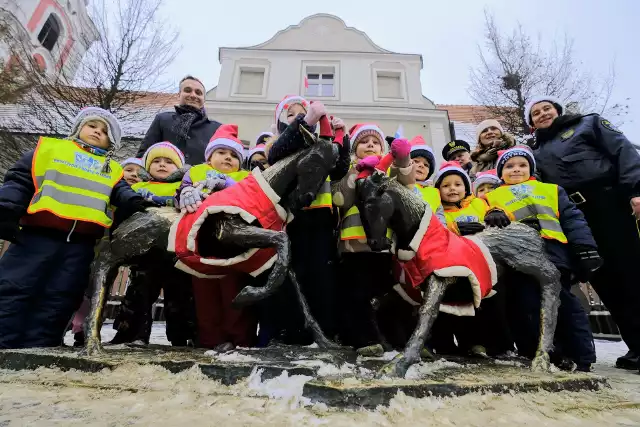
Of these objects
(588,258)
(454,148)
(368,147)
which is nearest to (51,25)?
(454,148)

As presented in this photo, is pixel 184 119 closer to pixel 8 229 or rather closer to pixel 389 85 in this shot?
pixel 8 229

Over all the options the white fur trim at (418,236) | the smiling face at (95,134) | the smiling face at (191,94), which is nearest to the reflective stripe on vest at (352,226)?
the white fur trim at (418,236)

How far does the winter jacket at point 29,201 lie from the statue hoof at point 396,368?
215 centimetres

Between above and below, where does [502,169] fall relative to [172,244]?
above

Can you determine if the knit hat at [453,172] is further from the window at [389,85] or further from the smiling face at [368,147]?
the window at [389,85]

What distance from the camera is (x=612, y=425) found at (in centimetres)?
152

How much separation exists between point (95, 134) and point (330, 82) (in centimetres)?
1303

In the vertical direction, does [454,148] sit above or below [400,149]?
above

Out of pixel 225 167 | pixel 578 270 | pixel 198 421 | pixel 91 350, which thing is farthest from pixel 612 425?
pixel 225 167

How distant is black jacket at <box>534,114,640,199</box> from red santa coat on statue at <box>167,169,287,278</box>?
2.72m

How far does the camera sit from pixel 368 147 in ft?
10.9

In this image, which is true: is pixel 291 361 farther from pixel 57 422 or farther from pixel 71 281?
pixel 71 281

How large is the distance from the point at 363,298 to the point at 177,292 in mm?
1800

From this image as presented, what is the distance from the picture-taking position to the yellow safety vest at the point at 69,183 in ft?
9.10
